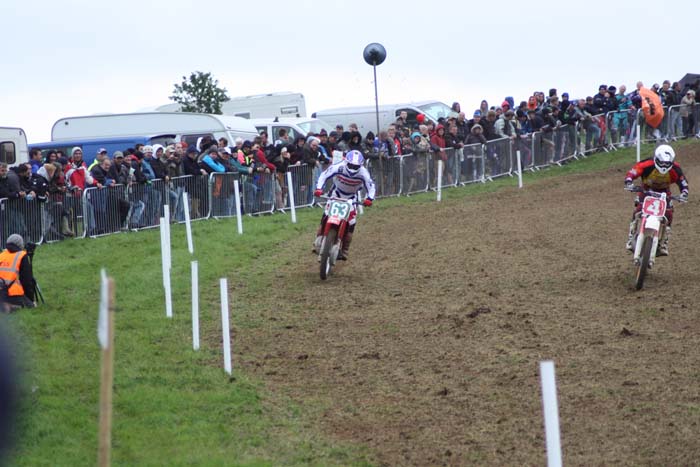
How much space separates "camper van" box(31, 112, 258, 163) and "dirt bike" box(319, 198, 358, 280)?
13.6 m

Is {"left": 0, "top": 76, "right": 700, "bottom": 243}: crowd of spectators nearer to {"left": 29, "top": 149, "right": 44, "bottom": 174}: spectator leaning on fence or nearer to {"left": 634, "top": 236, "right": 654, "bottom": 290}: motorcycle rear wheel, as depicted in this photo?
{"left": 29, "top": 149, "right": 44, "bottom": 174}: spectator leaning on fence

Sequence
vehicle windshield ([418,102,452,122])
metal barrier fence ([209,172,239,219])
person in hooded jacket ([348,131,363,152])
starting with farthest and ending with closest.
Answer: vehicle windshield ([418,102,452,122]) → person in hooded jacket ([348,131,363,152]) → metal barrier fence ([209,172,239,219])

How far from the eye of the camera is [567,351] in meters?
12.9

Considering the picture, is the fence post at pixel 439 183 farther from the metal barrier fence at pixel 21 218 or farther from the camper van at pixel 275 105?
the camper van at pixel 275 105

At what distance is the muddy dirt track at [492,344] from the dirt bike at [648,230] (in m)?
0.42

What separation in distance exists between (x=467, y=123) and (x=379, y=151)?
3.98 meters

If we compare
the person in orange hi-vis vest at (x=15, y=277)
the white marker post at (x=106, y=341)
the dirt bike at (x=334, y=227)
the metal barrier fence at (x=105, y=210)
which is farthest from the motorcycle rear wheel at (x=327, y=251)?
the white marker post at (x=106, y=341)

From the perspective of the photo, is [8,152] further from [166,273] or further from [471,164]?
[166,273]

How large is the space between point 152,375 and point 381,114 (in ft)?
86.2

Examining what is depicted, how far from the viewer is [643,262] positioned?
1588 cm

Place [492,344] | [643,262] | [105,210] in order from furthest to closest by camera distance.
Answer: [105,210], [643,262], [492,344]

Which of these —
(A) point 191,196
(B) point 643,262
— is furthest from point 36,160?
(B) point 643,262

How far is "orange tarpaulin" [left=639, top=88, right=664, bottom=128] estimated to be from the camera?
34.0 metres

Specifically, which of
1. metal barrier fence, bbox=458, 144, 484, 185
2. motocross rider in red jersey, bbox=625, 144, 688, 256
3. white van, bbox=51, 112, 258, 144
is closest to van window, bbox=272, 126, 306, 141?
white van, bbox=51, 112, 258, 144
